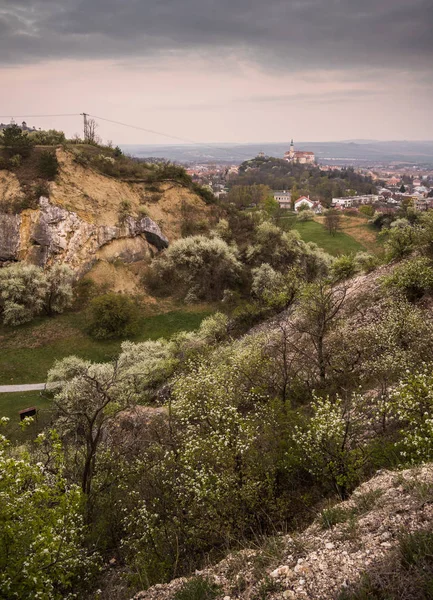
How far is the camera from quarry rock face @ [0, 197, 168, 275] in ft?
105

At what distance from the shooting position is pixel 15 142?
3512 cm

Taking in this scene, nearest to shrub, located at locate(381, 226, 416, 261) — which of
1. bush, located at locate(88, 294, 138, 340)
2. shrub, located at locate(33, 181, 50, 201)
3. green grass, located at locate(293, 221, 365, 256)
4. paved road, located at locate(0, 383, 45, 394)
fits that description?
bush, located at locate(88, 294, 138, 340)

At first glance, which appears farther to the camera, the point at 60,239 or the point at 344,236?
the point at 344,236

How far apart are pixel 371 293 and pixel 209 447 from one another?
13.5m

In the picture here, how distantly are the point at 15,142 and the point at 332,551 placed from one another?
131 feet

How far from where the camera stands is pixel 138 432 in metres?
12.9

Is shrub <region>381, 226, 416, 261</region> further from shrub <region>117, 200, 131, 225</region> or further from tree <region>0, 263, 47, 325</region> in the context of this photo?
tree <region>0, 263, 47, 325</region>

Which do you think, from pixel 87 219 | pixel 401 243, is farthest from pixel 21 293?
pixel 401 243

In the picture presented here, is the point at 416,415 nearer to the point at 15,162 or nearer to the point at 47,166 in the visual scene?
the point at 47,166

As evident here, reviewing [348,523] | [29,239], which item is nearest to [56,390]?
[29,239]

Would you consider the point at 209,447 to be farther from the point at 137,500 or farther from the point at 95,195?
the point at 95,195

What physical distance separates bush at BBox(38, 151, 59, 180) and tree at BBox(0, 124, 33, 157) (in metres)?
2.20

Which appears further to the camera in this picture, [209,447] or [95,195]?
[95,195]

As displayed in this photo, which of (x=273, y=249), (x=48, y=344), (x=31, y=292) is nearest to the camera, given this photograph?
(x=48, y=344)
